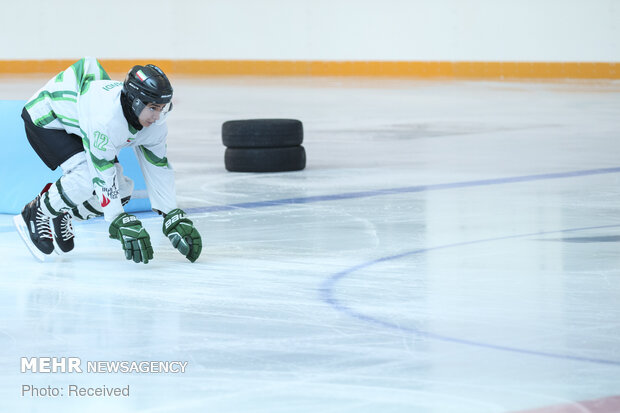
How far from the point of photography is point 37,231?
4422mm

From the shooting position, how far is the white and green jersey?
405cm

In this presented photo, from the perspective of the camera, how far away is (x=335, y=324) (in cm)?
341

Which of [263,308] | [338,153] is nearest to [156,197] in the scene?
[263,308]

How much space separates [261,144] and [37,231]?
10.0ft

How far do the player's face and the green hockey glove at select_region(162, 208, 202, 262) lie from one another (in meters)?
0.39

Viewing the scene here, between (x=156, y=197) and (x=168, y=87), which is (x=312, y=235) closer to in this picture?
(x=156, y=197)

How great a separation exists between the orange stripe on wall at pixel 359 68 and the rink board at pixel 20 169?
12.1 metres

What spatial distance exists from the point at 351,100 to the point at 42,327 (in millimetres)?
10110

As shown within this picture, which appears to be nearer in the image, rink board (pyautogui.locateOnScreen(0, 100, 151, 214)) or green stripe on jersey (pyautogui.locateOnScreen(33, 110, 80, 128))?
green stripe on jersey (pyautogui.locateOnScreen(33, 110, 80, 128))

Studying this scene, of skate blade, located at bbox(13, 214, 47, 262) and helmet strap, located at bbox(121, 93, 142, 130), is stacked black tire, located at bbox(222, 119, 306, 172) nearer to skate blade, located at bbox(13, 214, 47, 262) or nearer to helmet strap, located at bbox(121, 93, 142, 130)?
skate blade, located at bbox(13, 214, 47, 262)
